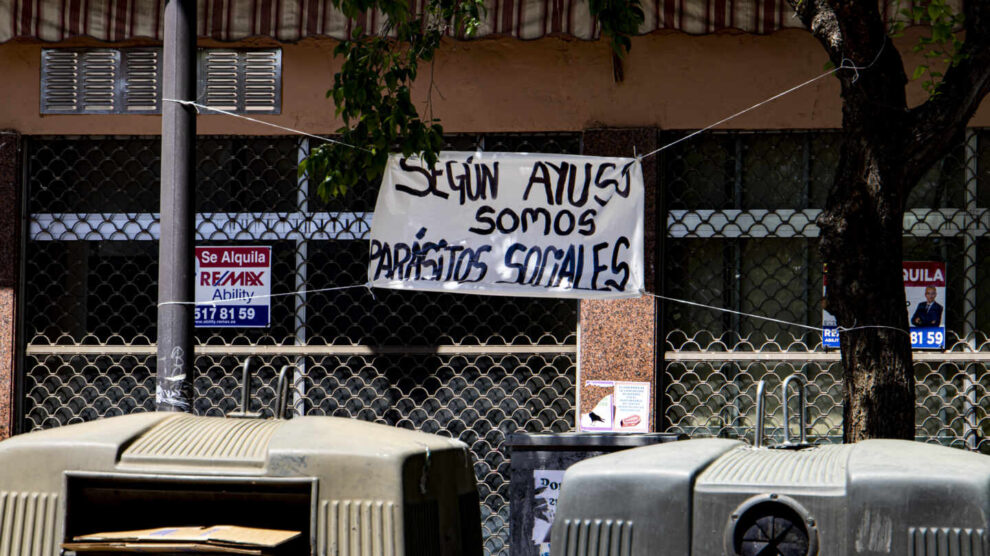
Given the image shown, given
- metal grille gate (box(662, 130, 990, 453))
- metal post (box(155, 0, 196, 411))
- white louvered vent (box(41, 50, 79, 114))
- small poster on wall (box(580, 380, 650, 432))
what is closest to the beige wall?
metal grille gate (box(662, 130, 990, 453))

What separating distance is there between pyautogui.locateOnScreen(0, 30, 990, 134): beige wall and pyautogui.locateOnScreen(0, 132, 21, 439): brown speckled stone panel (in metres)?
1.06

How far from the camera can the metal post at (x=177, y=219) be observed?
15.7ft

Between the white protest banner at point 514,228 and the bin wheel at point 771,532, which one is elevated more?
the white protest banner at point 514,228

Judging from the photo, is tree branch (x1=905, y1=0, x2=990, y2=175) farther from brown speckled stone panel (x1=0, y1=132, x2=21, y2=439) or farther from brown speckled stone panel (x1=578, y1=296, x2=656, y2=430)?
brown speckled stone panel (x1=0, y1=132, x2=21, y2=439)

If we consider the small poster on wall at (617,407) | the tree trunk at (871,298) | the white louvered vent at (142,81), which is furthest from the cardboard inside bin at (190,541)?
the white louvered vent at (142,81)

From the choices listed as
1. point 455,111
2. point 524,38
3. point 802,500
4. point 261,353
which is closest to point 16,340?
point 261,353

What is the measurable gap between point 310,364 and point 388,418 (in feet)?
2.27

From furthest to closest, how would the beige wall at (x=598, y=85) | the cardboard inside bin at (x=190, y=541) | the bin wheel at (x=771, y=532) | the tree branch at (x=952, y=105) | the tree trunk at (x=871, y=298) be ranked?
the beige wall at (x=598, y=85)
the tree branch at (x=952, y=105)
the tree trunk at (x=871, y=298)
the cardboard inside bin at (x=190, y=541)
the bin wheel at (x=771, y=532)

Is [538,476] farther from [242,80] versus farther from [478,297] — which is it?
[242,80]

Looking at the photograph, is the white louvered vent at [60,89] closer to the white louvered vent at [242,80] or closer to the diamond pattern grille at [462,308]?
the diamond pattern grille at [462,308]

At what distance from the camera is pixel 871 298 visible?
501 cm

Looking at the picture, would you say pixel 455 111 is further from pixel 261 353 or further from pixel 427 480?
pixel 427 480

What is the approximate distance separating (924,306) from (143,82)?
5799 mm

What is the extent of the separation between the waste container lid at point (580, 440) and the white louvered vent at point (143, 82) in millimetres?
3465
